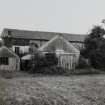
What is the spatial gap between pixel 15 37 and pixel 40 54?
1045 cm

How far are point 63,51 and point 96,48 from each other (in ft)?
17.8

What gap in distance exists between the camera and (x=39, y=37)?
35438mm

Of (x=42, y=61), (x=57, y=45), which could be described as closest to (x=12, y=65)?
(x=42, y=61)

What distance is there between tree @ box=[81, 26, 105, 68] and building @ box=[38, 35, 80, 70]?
2126mm

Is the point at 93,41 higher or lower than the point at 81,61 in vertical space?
higher

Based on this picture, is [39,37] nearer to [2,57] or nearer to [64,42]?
[64,42]

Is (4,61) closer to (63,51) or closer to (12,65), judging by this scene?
(12,65)

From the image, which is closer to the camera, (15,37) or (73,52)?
(73,52)

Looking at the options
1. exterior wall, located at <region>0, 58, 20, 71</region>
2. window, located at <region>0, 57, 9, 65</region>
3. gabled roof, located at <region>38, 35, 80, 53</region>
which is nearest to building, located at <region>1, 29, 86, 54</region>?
gabled roof, located at <region>38, 35, 80, 53</region>

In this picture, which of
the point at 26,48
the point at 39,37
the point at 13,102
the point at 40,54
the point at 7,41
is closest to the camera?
the point at 13,102

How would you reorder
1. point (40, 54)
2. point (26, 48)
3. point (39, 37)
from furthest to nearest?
point (39, 37), point (26, 48), point (40, 54)

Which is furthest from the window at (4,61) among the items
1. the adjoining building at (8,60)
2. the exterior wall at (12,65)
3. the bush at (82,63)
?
the bush at (82,63)

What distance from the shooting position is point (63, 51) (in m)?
27.0

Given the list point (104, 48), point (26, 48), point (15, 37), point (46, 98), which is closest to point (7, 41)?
point (15, 37)
